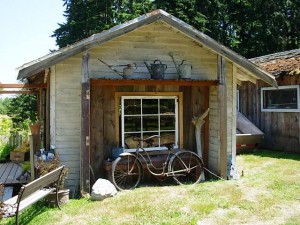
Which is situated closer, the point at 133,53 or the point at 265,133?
the point at 133,53

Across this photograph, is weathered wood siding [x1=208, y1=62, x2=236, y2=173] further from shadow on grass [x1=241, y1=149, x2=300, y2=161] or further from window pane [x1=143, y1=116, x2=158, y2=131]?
shadow on grass [x1=241, y1=149, x2=300, y2=161]

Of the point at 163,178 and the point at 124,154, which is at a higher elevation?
the point at 124,154

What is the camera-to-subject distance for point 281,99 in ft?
44.1

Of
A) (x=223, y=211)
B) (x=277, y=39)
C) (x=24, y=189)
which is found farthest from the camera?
(x=277, y=39)

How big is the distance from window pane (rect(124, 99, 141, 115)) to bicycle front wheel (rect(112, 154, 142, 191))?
47.9 inches

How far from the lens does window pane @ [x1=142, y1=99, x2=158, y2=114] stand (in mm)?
8734

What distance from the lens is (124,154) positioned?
788 cm

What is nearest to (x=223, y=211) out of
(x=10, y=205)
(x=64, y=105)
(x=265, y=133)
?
(x=10, y=205)

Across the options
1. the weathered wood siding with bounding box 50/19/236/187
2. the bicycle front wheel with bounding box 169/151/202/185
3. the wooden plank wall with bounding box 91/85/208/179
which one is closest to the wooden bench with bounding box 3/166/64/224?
the weathered wood siding with bounding box 50/19/236/187

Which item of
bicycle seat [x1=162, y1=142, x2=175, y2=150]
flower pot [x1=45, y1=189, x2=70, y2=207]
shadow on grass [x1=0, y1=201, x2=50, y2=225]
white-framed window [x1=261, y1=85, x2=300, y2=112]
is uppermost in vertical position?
white-framed window [x1=261, y1=85, x2=300, y2=112]

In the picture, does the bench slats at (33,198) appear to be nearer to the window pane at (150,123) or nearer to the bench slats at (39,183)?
the bench slats at (39,183)

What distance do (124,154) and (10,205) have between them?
3.13 metres

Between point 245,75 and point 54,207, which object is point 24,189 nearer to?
point 54,207

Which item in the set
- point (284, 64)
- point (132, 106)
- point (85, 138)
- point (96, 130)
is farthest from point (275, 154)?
point (85, 138)
